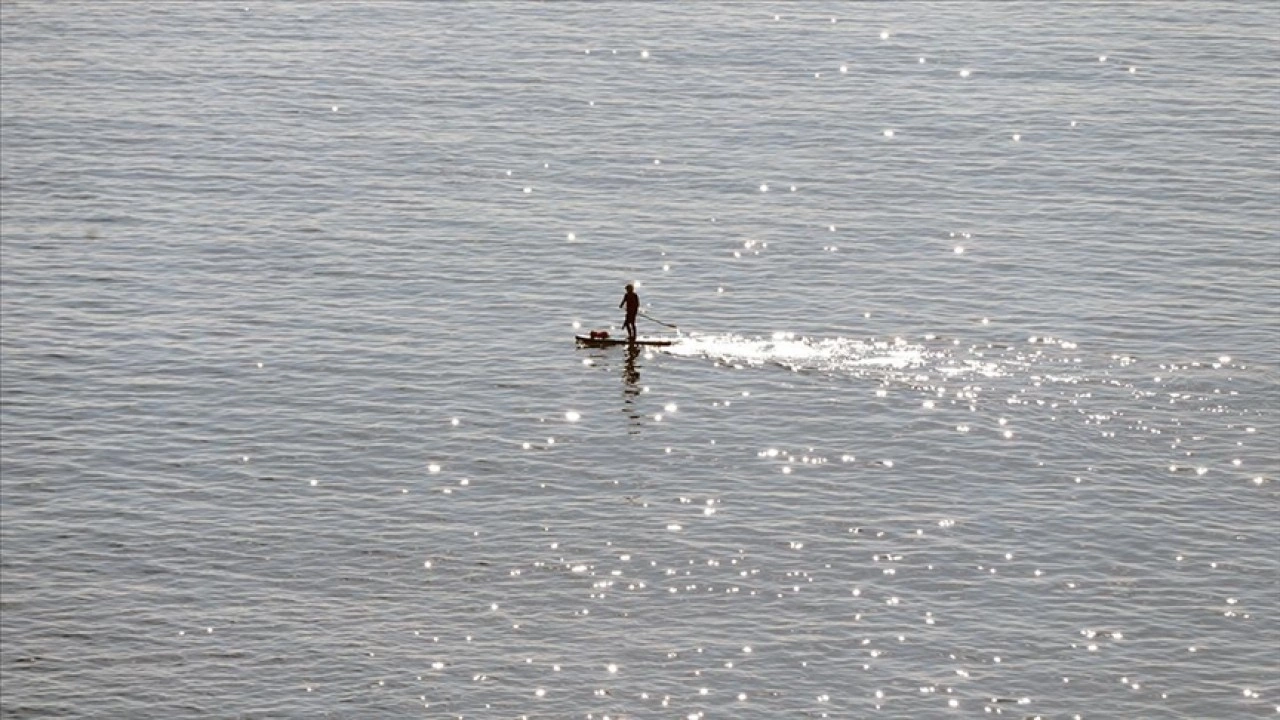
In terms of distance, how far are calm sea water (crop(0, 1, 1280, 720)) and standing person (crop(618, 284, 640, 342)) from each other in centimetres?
81

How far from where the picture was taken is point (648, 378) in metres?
71.9

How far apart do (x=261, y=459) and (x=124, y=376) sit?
9.49 m

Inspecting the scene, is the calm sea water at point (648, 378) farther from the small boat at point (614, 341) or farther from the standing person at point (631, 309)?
the standing person at point (631, 309)

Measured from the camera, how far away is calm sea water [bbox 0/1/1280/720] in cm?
5294

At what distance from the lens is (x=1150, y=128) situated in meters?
102

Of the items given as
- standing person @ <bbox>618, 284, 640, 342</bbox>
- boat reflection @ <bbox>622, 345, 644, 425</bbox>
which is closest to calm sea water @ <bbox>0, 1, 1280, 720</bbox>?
boat reflection @ <bbox>622, 345, 644, 425</bbox>

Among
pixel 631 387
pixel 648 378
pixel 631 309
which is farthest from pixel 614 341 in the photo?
pixel 631 387

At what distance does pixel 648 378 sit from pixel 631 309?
3.45 metres

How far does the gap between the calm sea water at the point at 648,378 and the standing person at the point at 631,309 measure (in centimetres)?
81

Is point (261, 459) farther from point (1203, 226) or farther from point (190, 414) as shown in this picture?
point (1203, 226)

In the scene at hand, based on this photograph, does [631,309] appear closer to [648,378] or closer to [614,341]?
[614,341]

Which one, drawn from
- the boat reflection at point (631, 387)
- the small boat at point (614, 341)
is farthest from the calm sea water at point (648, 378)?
the small boat at point (614, 341)

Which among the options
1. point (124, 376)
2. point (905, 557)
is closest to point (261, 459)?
point (124, 376)

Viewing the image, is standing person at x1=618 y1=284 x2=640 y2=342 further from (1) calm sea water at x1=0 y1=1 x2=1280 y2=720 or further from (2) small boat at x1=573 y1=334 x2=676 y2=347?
(1) calm sea water at x1=0 y1=1 x2=1280 y2=720
